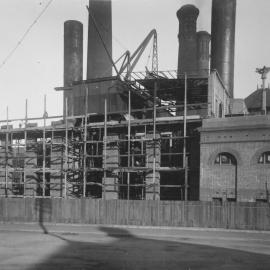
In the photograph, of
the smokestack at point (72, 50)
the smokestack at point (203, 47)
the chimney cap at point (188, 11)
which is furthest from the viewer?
the smokestack at point (203, 47)

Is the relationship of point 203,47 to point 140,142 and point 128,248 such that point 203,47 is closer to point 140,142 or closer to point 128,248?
point 140,142

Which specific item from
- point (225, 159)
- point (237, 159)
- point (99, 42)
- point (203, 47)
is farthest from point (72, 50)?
point (237, 159)

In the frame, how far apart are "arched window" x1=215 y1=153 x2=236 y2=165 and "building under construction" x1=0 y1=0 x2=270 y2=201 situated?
0.06 metres

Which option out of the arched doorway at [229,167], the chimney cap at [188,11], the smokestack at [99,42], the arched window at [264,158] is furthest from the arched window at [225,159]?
the chimney cap at [188,11]

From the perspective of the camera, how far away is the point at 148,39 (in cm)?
3566

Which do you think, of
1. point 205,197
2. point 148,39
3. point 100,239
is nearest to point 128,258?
point 100,239

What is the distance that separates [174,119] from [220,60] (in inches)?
589

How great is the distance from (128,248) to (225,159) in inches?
376

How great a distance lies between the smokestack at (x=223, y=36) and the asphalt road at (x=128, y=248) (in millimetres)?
21034

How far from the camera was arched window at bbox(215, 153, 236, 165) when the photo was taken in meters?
22.0

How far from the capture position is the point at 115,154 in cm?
2561

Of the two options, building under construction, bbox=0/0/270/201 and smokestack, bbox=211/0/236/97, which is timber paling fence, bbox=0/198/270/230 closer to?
building under construction, bbox=0/0/270/201

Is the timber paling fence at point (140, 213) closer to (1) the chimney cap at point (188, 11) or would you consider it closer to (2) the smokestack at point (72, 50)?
(2) the smokestack at point (72, 50)

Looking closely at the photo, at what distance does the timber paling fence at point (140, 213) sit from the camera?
781 inches
